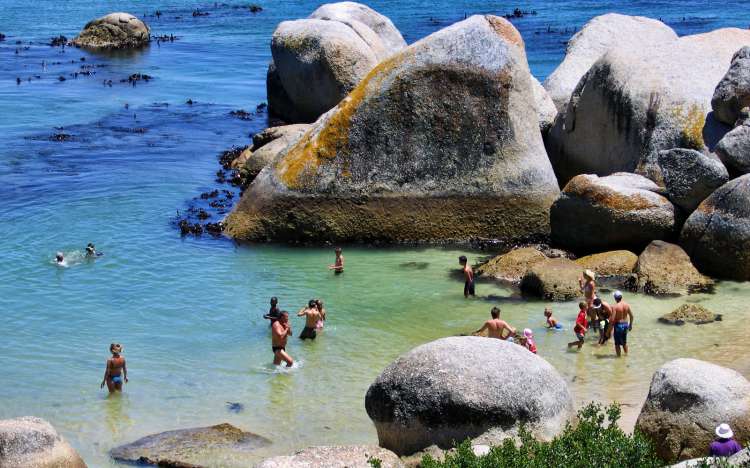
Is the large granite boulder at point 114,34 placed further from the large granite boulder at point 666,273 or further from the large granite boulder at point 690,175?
the large granite boulder at point 666,273

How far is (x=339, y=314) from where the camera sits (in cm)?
2348

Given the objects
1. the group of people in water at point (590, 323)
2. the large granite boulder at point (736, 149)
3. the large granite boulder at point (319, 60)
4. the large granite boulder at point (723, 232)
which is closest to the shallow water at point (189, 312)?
the group of people in water at point (590, 323)

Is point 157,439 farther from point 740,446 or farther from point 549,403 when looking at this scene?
point 740,446

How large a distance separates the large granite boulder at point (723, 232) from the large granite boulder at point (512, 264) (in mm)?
3483

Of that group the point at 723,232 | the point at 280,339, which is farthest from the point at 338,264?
the point at 723,232

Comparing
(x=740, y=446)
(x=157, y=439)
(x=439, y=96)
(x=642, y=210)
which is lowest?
(x=157, y=439)

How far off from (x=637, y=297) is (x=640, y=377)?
4264mm

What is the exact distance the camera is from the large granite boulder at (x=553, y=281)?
24.0 m

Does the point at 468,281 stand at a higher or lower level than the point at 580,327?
higher

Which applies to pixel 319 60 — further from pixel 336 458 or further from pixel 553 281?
pixel 336 458

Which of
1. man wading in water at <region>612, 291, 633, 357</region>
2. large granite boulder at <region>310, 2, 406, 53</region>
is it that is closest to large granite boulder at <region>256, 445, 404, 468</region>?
man wading in water at <region>612, 291, 633, 357</region>

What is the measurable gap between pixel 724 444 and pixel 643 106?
15.4 m

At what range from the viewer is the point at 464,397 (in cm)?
1473

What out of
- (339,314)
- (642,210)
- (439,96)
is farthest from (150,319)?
(642,210)
